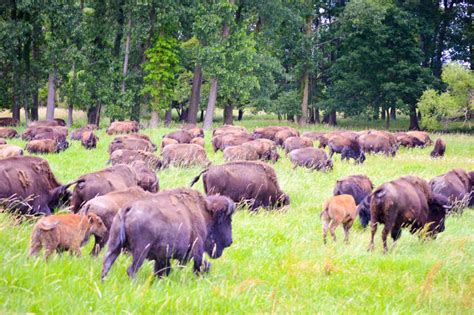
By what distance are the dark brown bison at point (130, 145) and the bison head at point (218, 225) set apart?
10456 millimetres

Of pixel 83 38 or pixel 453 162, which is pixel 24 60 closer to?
pixel 83 38

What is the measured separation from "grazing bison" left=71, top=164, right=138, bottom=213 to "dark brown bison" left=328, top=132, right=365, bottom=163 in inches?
454

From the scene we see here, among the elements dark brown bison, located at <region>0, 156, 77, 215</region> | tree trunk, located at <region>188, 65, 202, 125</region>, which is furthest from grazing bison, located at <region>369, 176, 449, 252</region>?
tree trunk, located at <region>188, 65, 202, 125</region>

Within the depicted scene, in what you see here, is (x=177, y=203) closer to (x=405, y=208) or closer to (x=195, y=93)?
(x=405, y=208)

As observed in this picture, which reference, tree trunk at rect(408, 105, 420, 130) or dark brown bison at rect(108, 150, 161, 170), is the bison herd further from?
tree trunk at rect(408, 105, 420, 130)

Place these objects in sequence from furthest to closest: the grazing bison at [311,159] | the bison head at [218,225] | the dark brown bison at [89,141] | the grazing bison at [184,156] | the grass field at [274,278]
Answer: the dark brown bison at [89,141] < the grazing bison at [311,159] < the grazing bison at [184,156] < the bison head at [218,225] < the grass field at [274,278]

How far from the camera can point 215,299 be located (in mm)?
5688

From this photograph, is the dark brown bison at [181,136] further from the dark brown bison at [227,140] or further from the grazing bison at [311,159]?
the grazing bison at [311,159]

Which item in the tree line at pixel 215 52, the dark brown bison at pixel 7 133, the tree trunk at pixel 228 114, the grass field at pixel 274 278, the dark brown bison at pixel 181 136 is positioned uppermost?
the tree line at pixel 215 52

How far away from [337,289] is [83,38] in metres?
29.8

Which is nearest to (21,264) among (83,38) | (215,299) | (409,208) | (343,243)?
(215,299)

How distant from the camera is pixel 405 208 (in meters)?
9.17

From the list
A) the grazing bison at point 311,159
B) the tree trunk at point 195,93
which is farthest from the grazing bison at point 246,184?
the tree trunk at point 195,93

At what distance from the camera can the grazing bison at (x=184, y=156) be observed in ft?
52.4
